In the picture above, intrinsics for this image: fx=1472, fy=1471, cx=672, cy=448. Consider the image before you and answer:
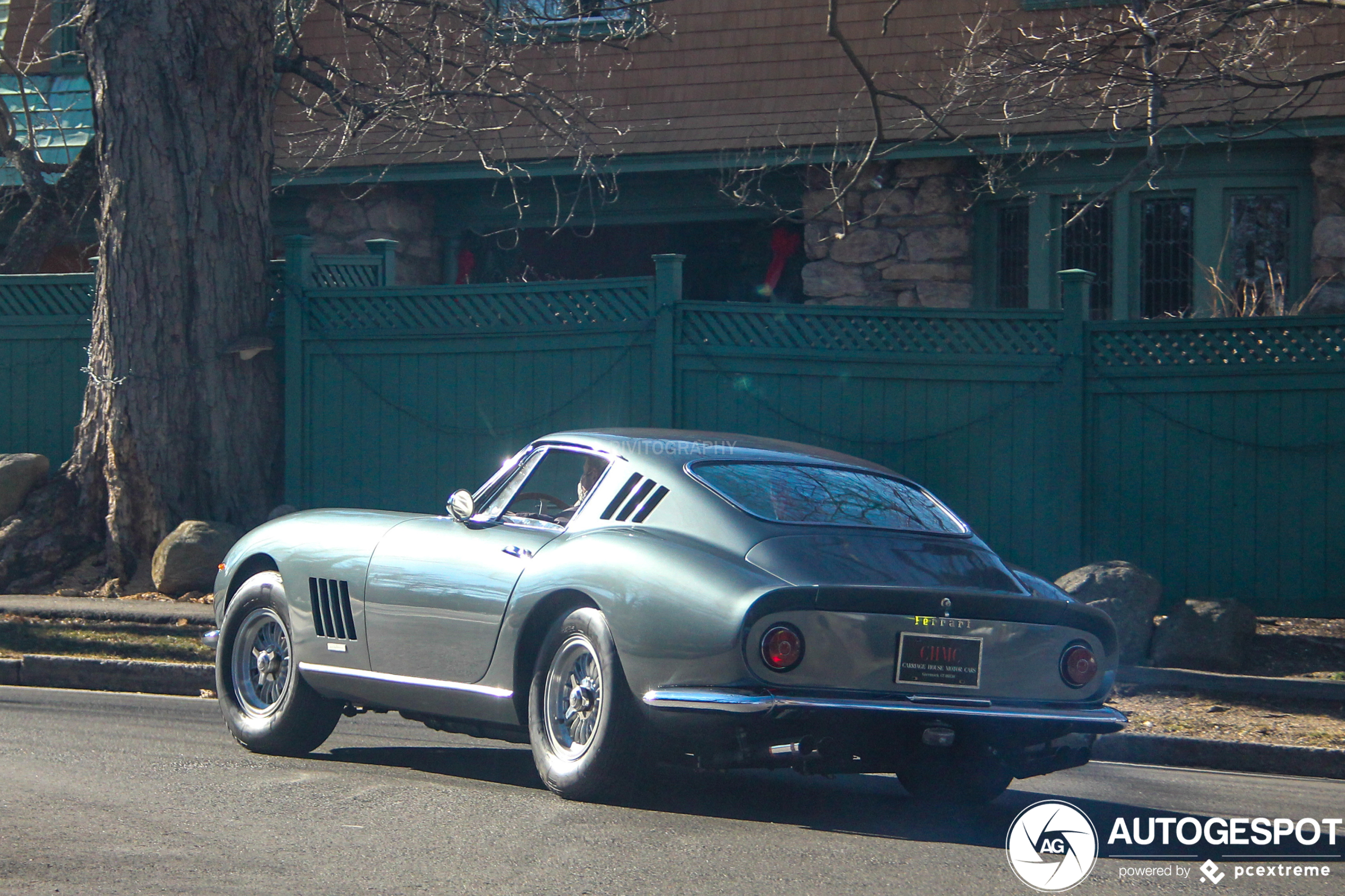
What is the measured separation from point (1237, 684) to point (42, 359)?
10078 mm

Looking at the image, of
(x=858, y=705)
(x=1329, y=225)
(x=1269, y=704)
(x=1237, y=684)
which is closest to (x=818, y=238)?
(x=1329, y=225)

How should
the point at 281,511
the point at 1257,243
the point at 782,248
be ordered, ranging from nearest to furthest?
1. the point at 281,511
2. the point at 1257,243
3. the point at 782,248

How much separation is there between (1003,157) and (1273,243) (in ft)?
8.48

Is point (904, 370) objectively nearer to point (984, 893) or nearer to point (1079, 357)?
point (1079, 357)

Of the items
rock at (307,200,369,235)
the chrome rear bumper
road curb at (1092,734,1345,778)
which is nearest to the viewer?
the chrome rear bumper

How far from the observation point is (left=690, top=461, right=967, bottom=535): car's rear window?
5578 mm

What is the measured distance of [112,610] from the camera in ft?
33.9

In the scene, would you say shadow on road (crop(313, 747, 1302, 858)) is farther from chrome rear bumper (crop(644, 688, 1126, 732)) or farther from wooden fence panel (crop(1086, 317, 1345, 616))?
wooden fence panel (crop(1086, 317, 1345, 616))

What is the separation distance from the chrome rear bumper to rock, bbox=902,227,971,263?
30.8ft

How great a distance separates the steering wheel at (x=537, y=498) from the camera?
6238 mm

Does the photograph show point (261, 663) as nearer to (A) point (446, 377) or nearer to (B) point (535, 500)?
(B) point (535, 500)

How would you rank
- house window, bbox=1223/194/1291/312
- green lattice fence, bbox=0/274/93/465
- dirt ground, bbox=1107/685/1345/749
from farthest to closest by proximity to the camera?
1. house window, bbox=1223/194/1291/312
2. green lattice fence, bbox=0/274/93/465
3. dirt ground, bbox=1107/685/1345/749

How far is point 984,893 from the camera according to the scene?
427cm

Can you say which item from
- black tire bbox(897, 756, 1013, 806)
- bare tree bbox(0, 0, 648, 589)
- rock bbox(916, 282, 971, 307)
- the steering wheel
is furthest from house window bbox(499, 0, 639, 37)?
black tire bbox(897, 756, 1013, 806)
